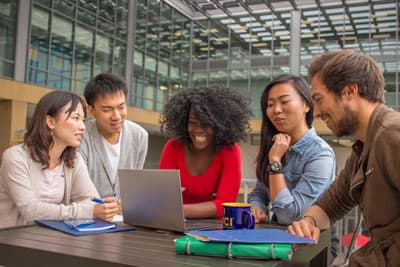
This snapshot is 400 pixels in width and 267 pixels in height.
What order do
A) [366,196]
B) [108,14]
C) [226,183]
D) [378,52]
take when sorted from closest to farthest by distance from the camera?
[366,196]
[226,183]
[108,14]
[378,52]

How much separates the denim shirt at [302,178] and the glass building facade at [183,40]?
33.9 feet

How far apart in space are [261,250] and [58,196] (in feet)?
4.07

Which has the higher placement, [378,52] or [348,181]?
[378,52]

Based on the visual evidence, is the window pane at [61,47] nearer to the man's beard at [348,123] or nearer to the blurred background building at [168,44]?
the blurred background building at [168,44]

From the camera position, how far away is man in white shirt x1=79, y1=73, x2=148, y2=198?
2652mm

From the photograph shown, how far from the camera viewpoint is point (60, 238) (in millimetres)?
1443

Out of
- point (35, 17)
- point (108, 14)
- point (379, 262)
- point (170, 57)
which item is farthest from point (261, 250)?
point (170, 57)

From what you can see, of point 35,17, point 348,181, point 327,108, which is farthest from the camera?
point 35,17

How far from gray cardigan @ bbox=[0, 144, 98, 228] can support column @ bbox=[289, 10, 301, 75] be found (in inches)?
665

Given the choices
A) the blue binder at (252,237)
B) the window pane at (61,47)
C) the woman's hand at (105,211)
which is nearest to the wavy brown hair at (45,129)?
the woman's hand at (105,211)

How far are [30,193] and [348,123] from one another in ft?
4.48

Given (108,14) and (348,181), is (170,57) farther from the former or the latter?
(348,181)

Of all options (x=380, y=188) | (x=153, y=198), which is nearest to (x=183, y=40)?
(x=153, y=198)

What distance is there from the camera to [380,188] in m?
1.25
